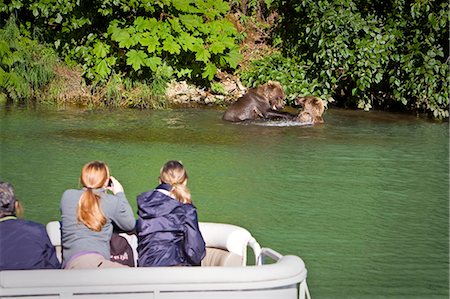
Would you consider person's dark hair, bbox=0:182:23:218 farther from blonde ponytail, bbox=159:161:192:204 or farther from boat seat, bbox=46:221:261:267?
blonde ponytail, bbox=159:161:192:204

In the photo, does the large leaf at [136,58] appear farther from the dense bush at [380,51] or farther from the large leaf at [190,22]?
the dense bush at [380,51]

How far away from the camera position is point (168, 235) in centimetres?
480

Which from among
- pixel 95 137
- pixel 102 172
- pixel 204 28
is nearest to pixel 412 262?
pixel 102 172

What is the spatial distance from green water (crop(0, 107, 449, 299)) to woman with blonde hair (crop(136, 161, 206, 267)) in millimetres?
1209

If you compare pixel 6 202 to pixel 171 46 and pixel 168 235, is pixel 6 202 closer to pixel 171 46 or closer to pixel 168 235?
pixel 168 235

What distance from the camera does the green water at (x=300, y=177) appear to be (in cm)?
634

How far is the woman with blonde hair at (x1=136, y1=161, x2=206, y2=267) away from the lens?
15.7 feet

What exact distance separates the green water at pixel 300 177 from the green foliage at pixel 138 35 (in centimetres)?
172

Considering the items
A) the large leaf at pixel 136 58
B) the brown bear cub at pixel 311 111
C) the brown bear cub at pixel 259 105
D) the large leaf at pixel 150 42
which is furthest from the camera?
the large leaf at pixel 150 42

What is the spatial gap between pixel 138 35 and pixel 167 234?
11.2m

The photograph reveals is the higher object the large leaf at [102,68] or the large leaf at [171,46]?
the large leaf at [171,46]

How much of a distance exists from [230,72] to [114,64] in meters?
2.55

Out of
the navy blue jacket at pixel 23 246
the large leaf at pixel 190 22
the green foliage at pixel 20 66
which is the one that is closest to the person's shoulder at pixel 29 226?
the navy blue jacket at pixel 23 246

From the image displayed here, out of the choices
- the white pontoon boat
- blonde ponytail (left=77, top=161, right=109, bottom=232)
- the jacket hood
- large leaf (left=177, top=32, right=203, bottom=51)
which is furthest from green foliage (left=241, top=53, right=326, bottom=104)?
the white pontoon boat
